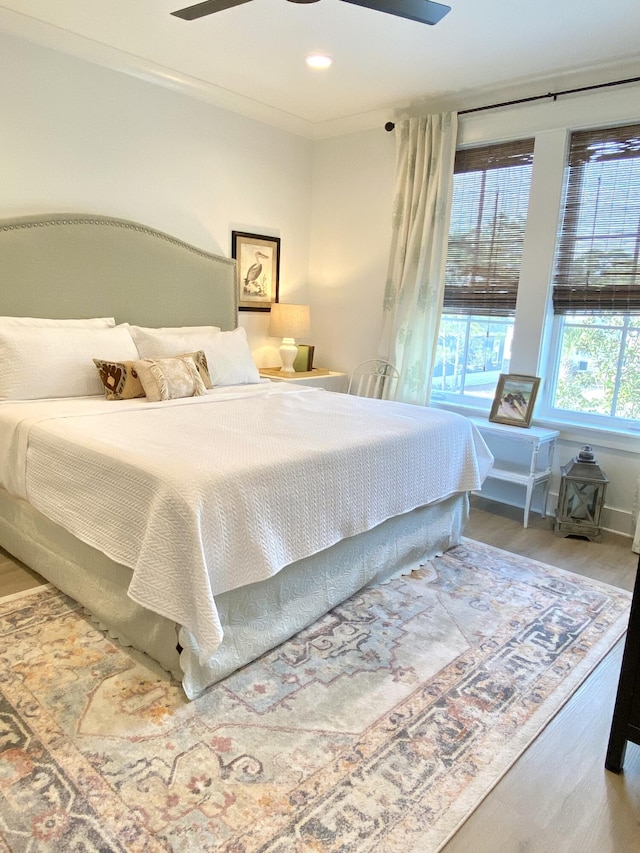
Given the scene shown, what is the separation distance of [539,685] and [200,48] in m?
3.56

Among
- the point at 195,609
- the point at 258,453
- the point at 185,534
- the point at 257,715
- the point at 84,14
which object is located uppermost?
the point at 84,14

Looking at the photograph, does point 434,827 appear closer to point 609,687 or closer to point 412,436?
point 609,687

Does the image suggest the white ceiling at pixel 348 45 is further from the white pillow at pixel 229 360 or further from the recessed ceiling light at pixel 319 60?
the white pillow at pixel 229 360

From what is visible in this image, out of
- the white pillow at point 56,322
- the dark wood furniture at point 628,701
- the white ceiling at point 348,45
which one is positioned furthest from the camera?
the white pillow at point 56,322

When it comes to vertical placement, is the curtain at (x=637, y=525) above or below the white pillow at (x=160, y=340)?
below

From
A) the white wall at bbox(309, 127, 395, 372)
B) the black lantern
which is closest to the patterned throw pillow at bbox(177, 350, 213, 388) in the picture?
the white wall at bbox(309, 127, 395, 372)

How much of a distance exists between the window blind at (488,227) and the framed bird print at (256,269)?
138cm

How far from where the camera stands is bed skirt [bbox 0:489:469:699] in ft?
6.39

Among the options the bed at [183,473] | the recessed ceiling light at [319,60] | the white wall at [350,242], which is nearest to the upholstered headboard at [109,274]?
the bed at [183,473]

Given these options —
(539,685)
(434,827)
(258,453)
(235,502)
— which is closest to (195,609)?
(235,502)

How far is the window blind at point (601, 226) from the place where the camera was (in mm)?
3287

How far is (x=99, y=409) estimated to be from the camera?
270 centimetres

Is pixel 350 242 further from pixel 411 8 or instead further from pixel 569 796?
pixel 569 796

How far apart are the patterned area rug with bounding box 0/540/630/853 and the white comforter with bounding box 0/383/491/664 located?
0.30m
